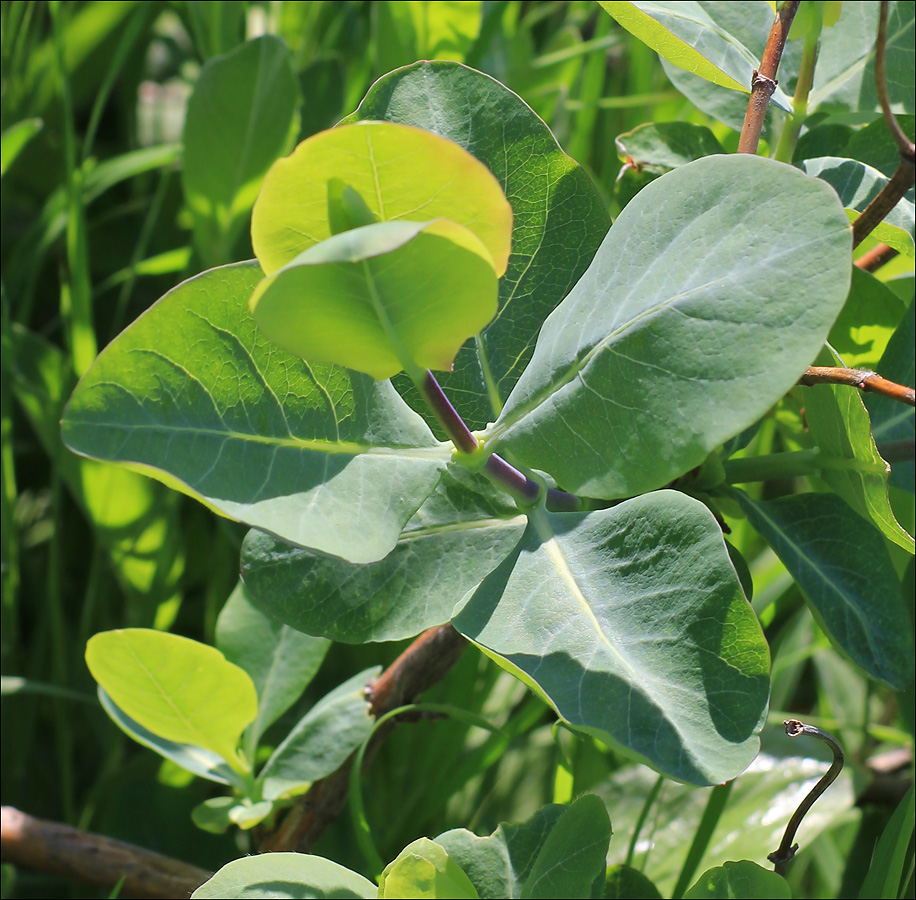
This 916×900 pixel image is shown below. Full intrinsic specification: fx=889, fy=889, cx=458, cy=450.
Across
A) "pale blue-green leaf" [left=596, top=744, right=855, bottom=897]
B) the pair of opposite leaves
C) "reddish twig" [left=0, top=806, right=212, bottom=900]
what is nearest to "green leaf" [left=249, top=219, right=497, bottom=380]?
the pair of opposite leaves

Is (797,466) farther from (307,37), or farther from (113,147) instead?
(113,147)

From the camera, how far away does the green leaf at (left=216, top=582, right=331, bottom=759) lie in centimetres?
55

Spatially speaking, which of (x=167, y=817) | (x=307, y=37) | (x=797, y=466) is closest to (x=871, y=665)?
(x=797, y=466)

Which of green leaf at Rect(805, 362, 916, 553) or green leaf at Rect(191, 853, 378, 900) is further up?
green leaf at Rect(805, 362, 916, 553)

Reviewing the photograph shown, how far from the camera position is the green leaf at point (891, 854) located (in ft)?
1.41

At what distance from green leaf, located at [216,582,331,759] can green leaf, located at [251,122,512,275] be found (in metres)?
0.31

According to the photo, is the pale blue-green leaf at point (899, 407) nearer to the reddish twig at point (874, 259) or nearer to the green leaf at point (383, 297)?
the reddish twig at point (874, 259)

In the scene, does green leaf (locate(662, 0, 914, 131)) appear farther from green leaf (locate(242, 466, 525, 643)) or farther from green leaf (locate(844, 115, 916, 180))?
green leaf (locate(242, 466, 525, 643))

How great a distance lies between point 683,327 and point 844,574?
195 millimetres

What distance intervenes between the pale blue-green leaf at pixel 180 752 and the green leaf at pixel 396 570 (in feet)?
0.63

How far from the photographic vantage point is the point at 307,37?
33.4 inches

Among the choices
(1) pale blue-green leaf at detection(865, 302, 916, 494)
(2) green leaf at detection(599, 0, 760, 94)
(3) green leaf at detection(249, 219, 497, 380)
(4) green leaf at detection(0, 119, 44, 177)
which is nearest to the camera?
(3) green leaf at detection(249, 219, 497, 380)

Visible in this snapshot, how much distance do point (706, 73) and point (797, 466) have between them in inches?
7.3

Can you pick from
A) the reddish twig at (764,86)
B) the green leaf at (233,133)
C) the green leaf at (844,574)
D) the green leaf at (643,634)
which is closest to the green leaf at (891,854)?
the green leaf at (844,574)
